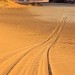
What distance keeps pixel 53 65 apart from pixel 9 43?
2.99 meters

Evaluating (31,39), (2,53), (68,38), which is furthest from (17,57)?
(68,38)

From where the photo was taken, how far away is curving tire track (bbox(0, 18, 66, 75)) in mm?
6852

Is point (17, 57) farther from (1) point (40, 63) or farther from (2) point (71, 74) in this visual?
(2) point (71, 74)

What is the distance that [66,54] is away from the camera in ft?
29.6

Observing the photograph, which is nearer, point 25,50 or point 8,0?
point 25,50

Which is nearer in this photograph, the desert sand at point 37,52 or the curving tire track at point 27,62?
the curving tire track at point 27,62

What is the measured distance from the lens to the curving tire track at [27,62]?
685 cm

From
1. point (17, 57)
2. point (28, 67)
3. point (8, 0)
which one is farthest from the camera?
point (8, 0)

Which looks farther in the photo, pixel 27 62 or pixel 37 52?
pixel 37 52

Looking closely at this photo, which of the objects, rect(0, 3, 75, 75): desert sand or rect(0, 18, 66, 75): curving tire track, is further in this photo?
rect(0, 3, 75, 75): desert sand

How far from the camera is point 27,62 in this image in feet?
25.7

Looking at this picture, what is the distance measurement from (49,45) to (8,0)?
2466cm

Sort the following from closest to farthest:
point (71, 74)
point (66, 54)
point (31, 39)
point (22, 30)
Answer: point (71, 74), point (66, 54), point (31, 39), point (22, 30)

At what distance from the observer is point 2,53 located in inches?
344
